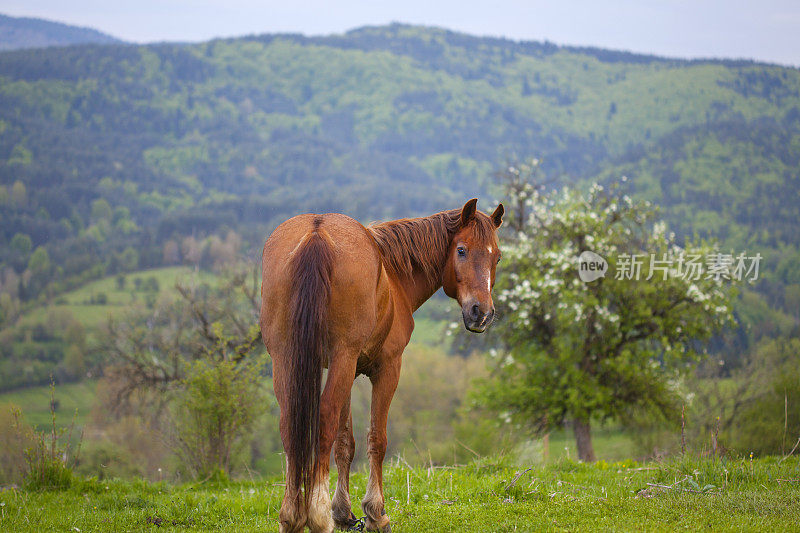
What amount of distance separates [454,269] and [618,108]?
606 ft

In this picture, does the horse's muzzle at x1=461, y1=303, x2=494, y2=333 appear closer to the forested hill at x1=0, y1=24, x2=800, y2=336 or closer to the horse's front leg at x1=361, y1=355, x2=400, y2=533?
the horse's front leg at x1=361, y1=355, x2=400, y2=533

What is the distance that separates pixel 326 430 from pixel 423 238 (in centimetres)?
207

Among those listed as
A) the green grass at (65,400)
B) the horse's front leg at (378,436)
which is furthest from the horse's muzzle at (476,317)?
the green grass at (65,400)

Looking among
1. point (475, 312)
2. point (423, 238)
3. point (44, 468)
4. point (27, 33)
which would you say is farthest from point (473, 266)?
point (27, 33)

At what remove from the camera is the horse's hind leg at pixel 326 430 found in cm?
389

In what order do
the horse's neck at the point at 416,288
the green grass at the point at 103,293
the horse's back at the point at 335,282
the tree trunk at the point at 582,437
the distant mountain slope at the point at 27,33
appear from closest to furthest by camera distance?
the horse's back at the point at 335,282
the horse's neck at the point at 416,288
the tree trunk at the point at 582,437
the green grass at the point at 103,293
the distant mountain slope at the point at 27,33

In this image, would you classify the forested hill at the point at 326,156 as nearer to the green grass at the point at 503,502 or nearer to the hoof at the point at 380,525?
the green grass at the point at 503,502

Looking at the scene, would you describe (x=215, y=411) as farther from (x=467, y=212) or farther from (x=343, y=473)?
(x=467, y=212)

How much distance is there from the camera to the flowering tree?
17.2 m

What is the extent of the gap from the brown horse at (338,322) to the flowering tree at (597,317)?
12469 millimetres

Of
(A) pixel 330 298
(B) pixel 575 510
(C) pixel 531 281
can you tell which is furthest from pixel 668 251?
(A) pixel 330 298

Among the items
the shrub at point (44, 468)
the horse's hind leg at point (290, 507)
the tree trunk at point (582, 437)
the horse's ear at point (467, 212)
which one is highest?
the horse's ear at point (467, 212)

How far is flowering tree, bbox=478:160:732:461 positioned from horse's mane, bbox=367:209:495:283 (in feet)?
40.2

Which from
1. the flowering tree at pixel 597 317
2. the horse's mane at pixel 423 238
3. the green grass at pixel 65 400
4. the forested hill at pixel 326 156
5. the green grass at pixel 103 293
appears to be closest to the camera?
the horse's mane at pixel 423 238
